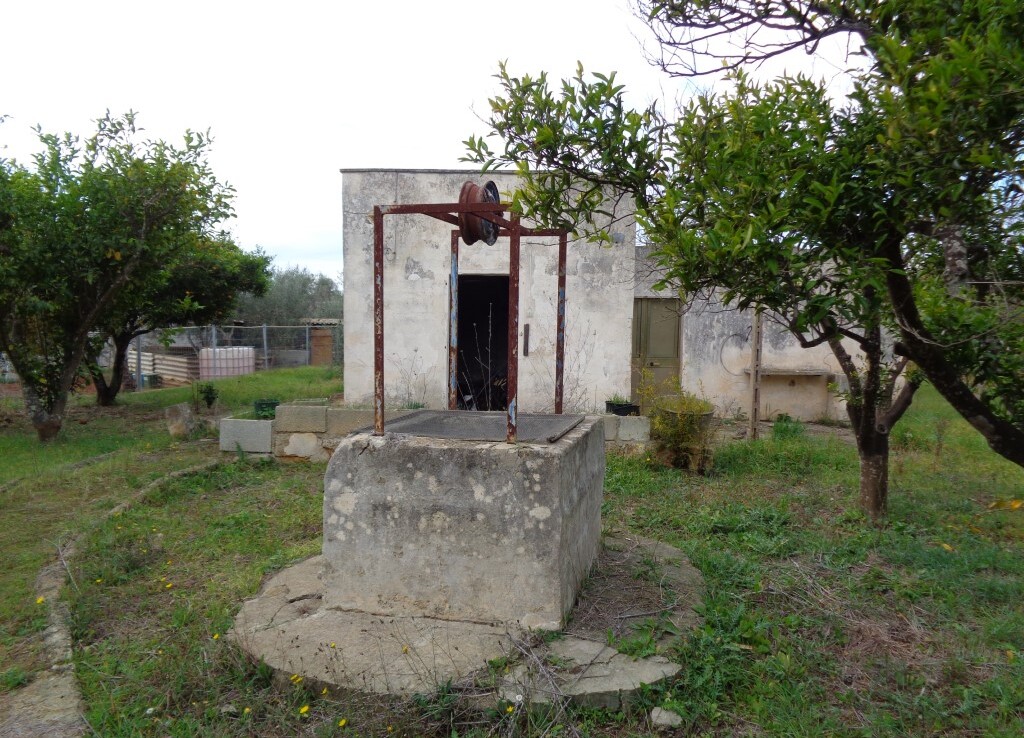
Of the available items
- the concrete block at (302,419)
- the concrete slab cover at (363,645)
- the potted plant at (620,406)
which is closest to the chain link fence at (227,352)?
the concrete block at (302,419)

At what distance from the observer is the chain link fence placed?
1870 centimetres

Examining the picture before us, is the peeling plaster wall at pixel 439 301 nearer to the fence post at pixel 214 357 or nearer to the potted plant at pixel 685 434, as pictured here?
the potted plant at pixel 685 434

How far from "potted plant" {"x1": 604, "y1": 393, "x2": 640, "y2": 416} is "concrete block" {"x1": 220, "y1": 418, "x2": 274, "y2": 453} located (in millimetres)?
4164

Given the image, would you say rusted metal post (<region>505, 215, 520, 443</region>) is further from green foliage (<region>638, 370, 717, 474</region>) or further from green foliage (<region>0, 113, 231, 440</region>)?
green foliage (<region>0, 113, 231, 440</region>)

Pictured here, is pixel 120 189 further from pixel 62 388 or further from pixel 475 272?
pixel 475 272

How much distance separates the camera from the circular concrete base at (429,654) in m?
2.94

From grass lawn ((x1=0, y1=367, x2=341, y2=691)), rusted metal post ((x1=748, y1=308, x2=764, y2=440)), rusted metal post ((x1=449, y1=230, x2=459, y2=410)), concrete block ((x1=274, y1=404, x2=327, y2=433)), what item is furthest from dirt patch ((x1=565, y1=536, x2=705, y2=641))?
rusted metal post ((x1=748, y1=308, x2=764, y2=440))

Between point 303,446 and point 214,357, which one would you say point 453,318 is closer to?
point 303,446

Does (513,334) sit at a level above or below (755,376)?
above

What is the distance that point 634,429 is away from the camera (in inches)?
303

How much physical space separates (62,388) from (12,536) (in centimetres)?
507

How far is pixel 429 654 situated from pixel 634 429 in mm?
4874

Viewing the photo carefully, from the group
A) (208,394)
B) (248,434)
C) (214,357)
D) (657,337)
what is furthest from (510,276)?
(214,357)

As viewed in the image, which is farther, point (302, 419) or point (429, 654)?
point (302, 419)
